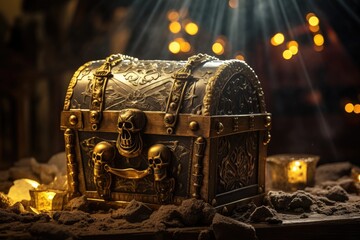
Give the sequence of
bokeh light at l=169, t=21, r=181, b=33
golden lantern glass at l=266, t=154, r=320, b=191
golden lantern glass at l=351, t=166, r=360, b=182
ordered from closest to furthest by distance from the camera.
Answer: golden lantern glass at l=266, t=154, r=320, b=191 < golden lantern glass at l=351, t=166, r=360, b=182 < bokeh light at l=169, t=21, r=181, b=33

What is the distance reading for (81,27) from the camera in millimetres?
11008

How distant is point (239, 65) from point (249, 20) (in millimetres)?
3570

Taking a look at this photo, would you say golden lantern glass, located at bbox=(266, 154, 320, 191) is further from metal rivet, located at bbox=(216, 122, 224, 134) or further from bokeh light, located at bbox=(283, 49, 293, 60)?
bokeh light, located at bbox=(283, 49, 293, 60)

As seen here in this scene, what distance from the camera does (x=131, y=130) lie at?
5906mm

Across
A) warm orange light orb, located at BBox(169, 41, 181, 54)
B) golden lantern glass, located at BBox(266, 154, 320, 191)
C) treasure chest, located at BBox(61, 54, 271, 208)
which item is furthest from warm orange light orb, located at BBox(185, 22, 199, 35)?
treasure chest, located at BBox(61, 54, 271, 208)

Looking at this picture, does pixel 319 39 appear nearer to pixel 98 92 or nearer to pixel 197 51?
pixel 197 51

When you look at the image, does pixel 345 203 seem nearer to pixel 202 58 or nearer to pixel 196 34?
pixel 202 58

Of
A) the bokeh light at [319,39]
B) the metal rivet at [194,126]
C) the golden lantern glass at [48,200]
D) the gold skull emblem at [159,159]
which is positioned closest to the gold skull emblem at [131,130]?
the gold skull emblem at [159,159]

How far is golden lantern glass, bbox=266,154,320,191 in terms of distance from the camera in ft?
25.1

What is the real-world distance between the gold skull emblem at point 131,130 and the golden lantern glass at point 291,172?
8.05 feet

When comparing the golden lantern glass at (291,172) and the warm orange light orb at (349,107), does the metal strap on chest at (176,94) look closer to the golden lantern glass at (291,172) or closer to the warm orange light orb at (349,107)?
the golden lantern glass at (291,172)

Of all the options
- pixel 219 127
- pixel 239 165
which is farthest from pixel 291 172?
pixel 219 127

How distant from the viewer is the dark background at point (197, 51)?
9.41 metres

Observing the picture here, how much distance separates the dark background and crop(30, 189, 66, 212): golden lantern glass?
299 centimetres
